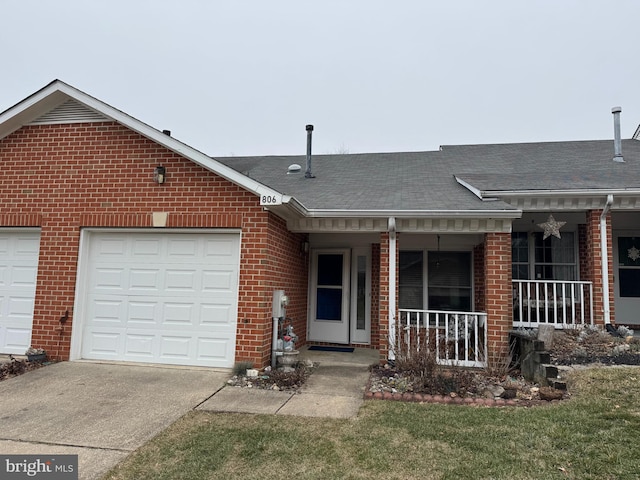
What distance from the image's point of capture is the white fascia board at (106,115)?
21.9ft

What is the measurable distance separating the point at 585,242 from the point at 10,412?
1047cm

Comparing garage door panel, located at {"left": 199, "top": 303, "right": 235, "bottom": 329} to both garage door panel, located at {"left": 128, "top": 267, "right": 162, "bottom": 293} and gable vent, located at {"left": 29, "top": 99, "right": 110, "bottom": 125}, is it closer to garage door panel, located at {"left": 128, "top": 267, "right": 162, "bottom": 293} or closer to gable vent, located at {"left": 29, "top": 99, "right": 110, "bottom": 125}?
garage door panel, located at {"left": 128, "top": 267, "right": 162, "bottom": 293}

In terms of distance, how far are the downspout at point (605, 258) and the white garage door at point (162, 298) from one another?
675cm

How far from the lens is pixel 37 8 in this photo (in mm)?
12297

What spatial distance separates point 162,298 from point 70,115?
12.5ft

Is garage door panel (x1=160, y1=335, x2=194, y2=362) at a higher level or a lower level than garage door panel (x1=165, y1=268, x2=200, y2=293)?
lower

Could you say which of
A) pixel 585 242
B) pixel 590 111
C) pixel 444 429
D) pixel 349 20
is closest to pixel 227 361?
pixel 444 429

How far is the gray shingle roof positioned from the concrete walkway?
2.88 metres

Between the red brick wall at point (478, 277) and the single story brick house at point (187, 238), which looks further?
the red brick wall at point (478, 277)

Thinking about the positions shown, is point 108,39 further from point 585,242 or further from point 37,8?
point 585,242

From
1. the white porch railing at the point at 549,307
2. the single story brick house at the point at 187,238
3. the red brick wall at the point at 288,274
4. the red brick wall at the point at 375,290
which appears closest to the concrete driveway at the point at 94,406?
the single story brick house at the point at 187,238

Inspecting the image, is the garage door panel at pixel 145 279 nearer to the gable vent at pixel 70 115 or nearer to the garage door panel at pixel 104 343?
the garage door panel at pixel 104 343

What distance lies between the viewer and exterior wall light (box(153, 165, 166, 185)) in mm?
7086

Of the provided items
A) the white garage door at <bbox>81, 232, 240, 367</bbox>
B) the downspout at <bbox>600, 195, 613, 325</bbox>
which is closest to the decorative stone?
the downspout at <bbox>600, 195, 613, 325</bbox>
